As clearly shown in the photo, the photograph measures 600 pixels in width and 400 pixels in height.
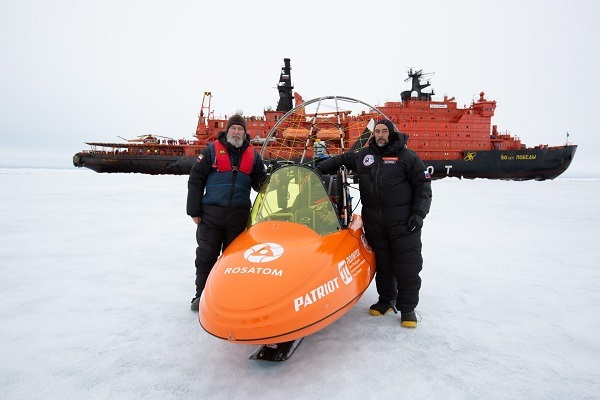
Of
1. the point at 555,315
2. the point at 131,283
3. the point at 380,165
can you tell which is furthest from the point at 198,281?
the point at 555,315

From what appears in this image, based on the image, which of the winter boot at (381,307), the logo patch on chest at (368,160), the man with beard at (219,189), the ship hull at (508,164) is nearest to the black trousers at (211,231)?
the man with beard at (219,189)

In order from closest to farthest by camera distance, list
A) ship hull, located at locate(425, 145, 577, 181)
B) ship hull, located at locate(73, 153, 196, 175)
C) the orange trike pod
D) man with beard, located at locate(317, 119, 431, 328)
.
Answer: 1. the orange trike pod
2. man with beard, located at locate(317, 119, 431, 328)
3. ship hull, located at locate(425, 145, 577, 181)
4. ship hull, located at locate(73, 153, 196, 175)

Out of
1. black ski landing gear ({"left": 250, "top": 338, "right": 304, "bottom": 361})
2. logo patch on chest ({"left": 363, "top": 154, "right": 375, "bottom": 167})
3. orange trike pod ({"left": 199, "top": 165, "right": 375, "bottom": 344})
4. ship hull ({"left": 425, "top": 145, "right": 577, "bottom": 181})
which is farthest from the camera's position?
ship hull ({"left": 425, "top": 145, "right": 577, "bottom": 181})

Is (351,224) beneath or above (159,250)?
above

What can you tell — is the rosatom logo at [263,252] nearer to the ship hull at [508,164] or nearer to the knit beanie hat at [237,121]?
the knit beanie hat at [237,121]

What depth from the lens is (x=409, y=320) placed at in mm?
2586

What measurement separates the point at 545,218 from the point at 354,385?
26.6ft

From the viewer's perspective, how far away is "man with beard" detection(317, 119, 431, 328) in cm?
268

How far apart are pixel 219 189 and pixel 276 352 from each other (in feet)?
4.92

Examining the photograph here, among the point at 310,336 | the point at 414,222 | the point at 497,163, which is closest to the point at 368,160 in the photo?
the point at 414,222

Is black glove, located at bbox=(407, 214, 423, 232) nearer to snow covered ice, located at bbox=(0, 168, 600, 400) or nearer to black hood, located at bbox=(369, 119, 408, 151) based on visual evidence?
black hood, located at bbox=(369, 119, 408, 151)

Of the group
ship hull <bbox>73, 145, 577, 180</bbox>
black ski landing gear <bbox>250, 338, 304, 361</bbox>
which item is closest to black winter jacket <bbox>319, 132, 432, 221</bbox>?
black ski landing gear <bbox>250, 338, 304, 361</bbox>

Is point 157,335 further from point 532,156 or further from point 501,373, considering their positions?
point 532,156

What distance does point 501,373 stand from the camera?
6.35ft
